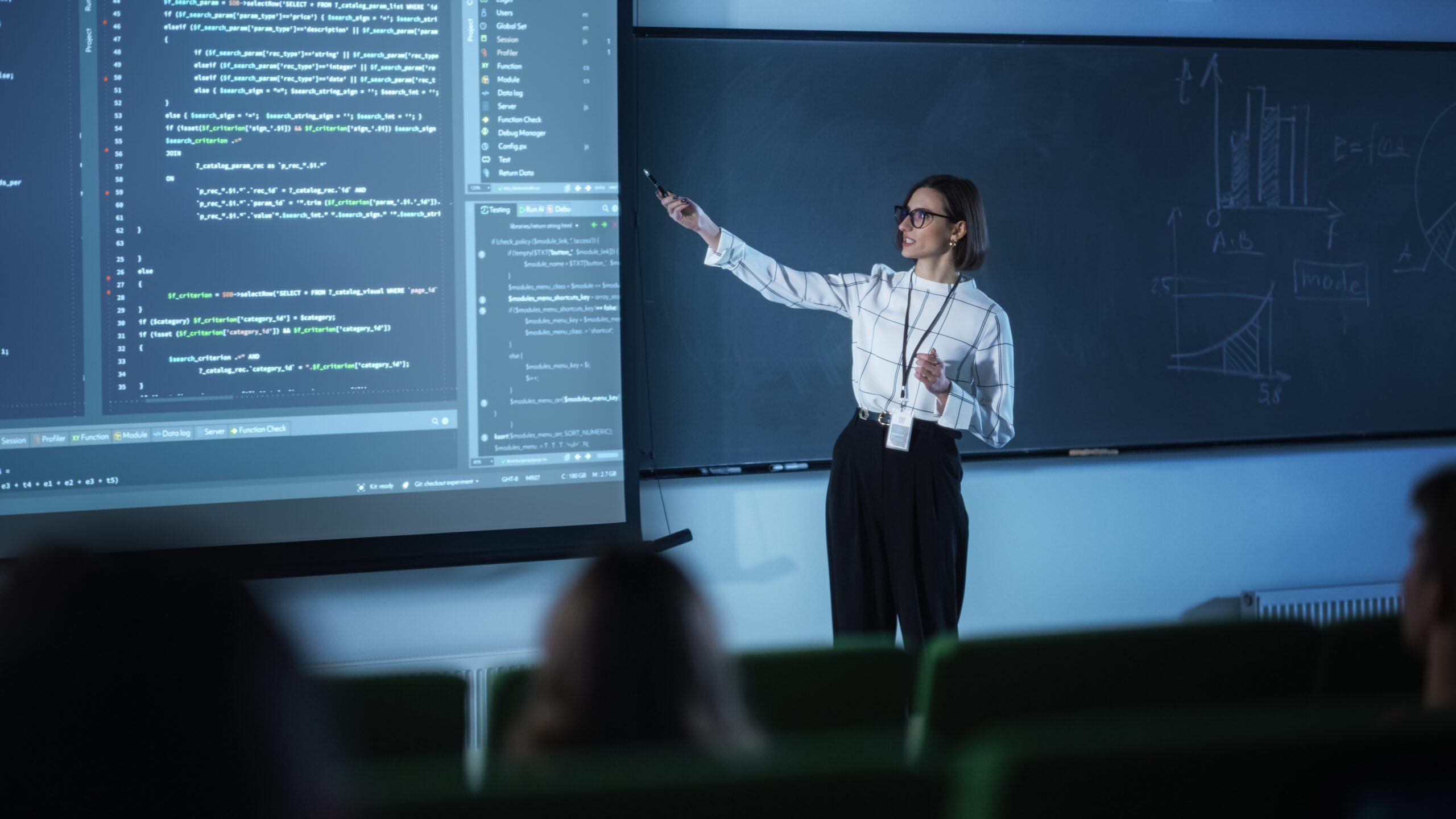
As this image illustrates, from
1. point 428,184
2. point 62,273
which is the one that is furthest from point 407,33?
point 62,273

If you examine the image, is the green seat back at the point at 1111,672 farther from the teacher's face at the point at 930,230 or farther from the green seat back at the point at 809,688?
the teacher's face at the point at 930,230

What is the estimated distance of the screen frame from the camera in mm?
2473

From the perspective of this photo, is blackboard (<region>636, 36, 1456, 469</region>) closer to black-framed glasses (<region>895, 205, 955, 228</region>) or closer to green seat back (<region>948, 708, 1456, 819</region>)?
black-framed glasses (<region>895, 205, 955, 228</region>)

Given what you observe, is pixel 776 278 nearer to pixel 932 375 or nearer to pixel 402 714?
pixel 932 375

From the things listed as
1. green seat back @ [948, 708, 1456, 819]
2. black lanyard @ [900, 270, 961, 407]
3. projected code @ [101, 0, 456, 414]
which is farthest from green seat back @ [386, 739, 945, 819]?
projected code @ [101, 0, 456, 414]

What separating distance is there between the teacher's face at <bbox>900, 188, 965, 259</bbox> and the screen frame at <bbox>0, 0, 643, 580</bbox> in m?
0.78

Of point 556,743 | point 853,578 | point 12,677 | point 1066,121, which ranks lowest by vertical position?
point 853,578

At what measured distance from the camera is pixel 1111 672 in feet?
3.92

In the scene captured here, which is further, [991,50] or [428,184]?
[991,50]

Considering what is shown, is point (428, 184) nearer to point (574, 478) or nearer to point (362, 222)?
point (362, 222)

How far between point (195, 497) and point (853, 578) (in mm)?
1748

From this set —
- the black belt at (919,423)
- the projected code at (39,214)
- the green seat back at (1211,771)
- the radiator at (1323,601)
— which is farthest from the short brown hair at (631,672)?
the radiator at (1323,601)

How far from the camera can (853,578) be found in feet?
8.62

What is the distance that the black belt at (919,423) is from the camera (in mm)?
2596
